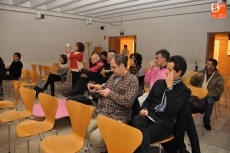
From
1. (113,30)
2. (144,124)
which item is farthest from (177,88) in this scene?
(113,30)

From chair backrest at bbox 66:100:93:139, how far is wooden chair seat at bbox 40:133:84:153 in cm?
8

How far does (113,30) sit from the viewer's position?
9.38m

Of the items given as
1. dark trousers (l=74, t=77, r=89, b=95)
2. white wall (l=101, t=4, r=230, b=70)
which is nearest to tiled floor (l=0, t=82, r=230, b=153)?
dark trousers (l=74, t=77, r=89, b=95)

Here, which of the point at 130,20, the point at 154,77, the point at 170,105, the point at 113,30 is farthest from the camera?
the point at 113,30

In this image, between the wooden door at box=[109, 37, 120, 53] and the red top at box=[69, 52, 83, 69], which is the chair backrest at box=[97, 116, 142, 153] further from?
the wooden door at box=[109, 37, 120, 53]

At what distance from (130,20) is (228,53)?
531 cm

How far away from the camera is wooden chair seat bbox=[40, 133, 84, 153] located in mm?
1802

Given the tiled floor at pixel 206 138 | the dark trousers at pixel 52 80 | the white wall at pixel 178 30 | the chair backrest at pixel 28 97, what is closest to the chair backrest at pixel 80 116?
the tiled floor at pixel 206 138

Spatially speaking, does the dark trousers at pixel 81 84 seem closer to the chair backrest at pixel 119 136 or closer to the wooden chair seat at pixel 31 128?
the wooden chair seat at pixel 31 128

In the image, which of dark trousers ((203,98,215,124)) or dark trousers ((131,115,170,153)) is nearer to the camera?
dark trousers ((131,115,170,153))

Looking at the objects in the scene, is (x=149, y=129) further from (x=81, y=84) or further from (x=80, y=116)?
(x=81, y=84)

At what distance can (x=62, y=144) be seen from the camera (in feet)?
6.29

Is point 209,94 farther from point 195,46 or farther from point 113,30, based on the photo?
point 113,30

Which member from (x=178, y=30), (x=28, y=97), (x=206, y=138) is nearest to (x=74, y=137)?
(x=28, y=97)
